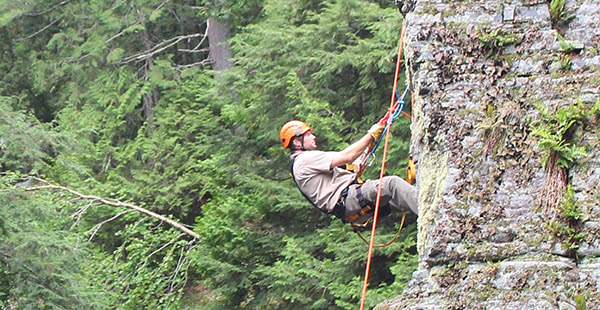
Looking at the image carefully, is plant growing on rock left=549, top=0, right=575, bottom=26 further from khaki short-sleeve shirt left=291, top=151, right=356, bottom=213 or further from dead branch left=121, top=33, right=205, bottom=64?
dead branch left=121, top=33, right=205, bottom=64

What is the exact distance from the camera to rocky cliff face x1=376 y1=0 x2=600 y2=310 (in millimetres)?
4188

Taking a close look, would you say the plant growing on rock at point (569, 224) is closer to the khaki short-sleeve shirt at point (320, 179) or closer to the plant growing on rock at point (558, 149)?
the plant growing on rock at point (558, 149)

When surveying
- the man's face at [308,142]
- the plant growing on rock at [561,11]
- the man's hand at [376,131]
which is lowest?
the man's face at [308,142]

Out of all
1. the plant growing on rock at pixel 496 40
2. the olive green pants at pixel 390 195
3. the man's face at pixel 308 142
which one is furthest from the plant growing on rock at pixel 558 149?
the man's face at pixel 308 142

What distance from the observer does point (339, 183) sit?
696 cm

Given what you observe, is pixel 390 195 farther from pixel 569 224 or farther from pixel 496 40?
pixel 569 224

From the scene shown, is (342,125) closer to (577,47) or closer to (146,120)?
(577,47)

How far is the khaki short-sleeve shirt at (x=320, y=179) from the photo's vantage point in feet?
22.6

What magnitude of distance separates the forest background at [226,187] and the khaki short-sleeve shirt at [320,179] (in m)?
2.14

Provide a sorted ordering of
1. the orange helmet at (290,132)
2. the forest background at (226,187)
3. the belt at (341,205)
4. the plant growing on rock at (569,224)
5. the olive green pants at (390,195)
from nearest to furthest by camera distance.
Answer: the plant growing on rock at (569,224) < the olive green pants at (390,195) < the belt at (341,205) < the orange helmet at (290,132) < the forest background at (226,187)

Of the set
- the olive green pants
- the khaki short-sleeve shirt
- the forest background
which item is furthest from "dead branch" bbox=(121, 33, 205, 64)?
the olive green pants

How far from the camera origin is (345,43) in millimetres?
11352

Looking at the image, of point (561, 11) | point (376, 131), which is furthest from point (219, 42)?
point (561, 11)

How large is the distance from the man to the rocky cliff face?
1.63m
